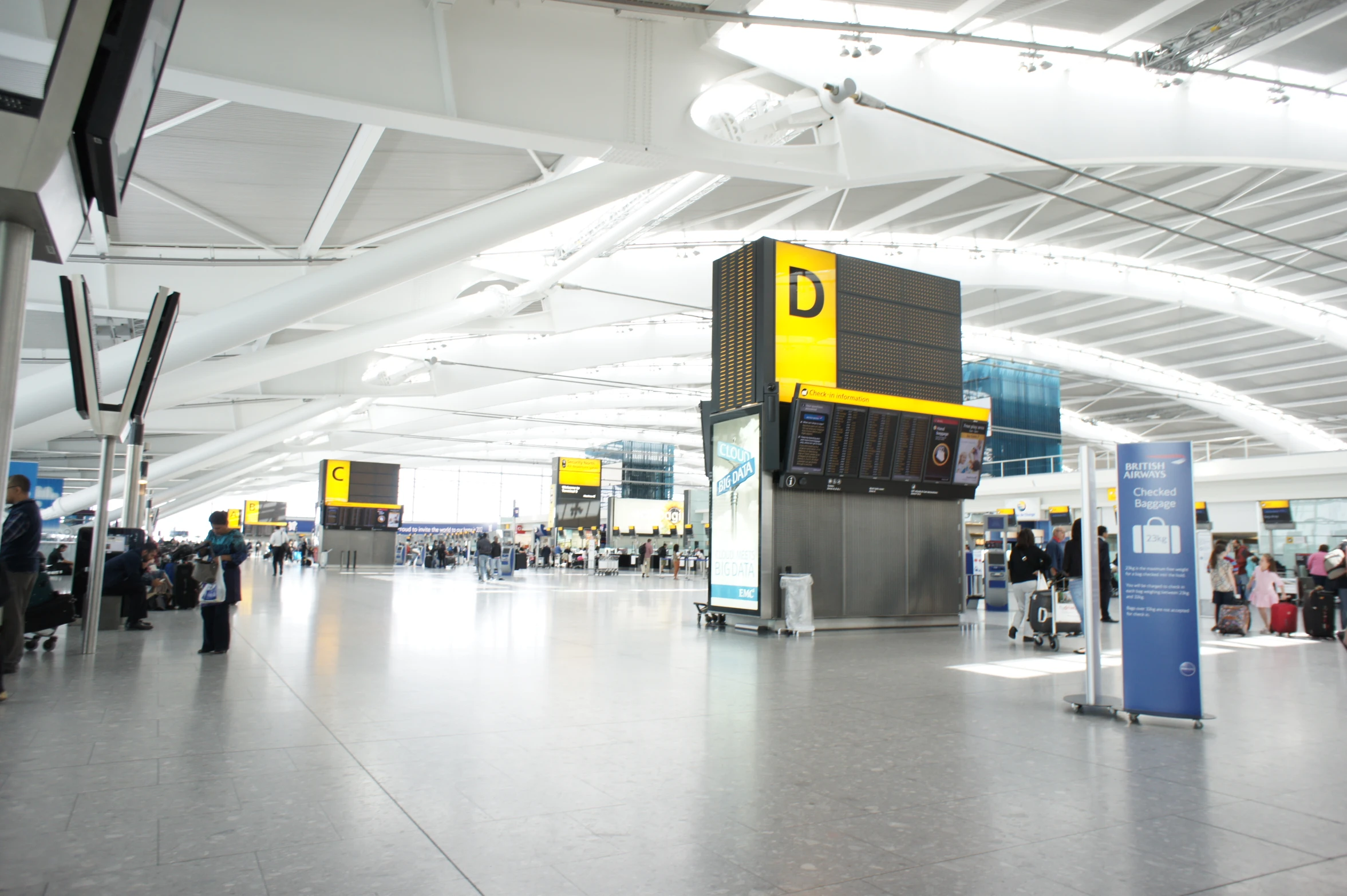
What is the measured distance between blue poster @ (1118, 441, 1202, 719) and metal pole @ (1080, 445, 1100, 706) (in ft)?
0.61

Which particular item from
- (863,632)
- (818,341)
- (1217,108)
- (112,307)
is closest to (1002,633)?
(863,632)

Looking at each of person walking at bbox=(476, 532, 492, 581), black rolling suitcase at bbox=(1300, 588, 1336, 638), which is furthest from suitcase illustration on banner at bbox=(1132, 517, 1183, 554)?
person walking at bbox=(476, 532, 492, 581)

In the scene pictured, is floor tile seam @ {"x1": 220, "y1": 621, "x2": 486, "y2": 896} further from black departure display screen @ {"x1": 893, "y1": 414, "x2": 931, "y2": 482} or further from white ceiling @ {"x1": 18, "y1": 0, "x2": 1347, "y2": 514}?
black departure display screen @ {"x1": 893, "y1": 414, "x2": 931, "y2": 482}

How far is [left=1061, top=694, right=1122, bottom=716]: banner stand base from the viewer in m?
5.98

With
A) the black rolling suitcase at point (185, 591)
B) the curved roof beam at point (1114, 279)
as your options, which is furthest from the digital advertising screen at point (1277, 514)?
the black rolling suitcase at point (185, 591)

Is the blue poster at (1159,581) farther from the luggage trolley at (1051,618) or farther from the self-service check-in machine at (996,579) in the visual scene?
the self-service check-in machine at (996,579)

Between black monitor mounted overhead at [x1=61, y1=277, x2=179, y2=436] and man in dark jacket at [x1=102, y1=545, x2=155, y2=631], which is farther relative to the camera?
man in dark jacket at [x1=102, y1=545, x2=155, y2=631]

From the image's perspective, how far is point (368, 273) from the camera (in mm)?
14320

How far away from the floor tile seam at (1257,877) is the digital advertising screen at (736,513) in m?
9.11

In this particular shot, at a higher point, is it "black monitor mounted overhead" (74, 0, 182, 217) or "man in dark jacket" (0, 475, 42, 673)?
"black monitor mounted overhead" (74, 0, 182, 217)

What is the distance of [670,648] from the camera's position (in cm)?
990

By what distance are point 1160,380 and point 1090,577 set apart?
36722 mm

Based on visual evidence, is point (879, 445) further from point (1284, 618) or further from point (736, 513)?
point (1284, 618)

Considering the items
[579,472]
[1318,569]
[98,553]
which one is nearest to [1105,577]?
[1318,569]
